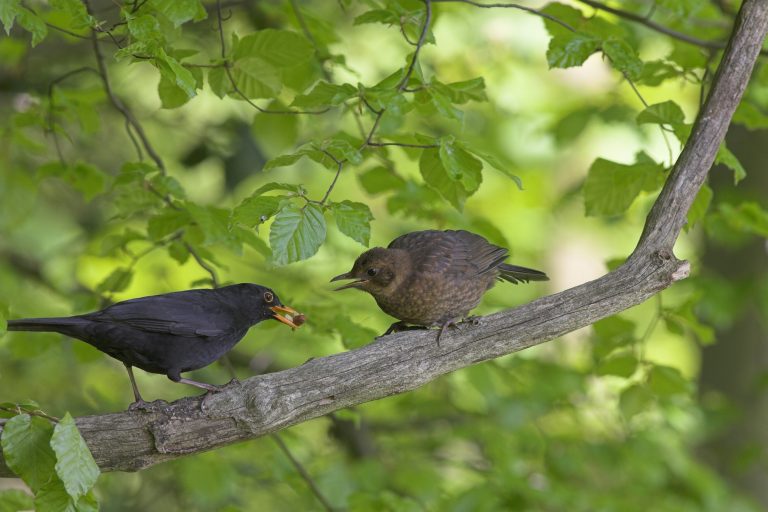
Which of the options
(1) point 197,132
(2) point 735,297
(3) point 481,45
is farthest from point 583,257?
(1) point 197,132

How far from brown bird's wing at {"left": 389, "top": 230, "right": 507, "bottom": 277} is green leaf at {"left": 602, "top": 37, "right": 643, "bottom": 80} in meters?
1.01

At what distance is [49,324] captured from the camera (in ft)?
10.8

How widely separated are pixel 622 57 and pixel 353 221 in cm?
133

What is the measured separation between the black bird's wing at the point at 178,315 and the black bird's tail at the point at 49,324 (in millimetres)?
67

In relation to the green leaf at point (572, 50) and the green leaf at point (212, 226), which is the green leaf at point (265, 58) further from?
the green leaf at point (572, 50)

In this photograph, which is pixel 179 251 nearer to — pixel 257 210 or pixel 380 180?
pixel 380 180

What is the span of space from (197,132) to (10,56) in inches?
51.3

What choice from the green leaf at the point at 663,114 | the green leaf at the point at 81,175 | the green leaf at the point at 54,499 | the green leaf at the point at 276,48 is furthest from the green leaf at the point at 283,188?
the green leaf at the point at 81,175

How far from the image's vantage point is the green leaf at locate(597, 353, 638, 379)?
15.3ft

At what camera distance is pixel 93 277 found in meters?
7.80

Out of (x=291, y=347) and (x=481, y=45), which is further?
(x=481, y=45)

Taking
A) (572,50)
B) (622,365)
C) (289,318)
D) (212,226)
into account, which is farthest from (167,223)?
(622,365)

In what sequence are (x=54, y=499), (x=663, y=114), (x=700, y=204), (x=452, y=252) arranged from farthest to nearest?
(x=452, y=252) → (x=700, y=204) → (x=663, y=114) → (x=54, y=499)

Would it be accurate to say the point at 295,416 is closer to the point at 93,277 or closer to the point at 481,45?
the point at 93,277
